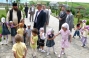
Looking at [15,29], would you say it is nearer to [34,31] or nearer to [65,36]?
[34,31]

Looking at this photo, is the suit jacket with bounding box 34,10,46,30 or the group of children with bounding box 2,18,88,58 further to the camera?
the suit jacket with bounding box 34,10,46,30

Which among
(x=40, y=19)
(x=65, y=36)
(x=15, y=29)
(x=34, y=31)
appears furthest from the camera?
(x=15, y=29)

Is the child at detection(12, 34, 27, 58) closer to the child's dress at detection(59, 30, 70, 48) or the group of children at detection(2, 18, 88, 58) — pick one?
the group of children at detection(2, 18, 88, 58)

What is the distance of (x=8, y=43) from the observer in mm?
9312

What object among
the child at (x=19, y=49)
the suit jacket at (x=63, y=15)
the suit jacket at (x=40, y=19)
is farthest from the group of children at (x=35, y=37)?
the suit jacket at (x=63, y=15)

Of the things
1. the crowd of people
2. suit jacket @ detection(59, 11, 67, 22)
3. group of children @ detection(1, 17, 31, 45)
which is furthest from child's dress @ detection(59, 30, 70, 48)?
suit jacket @ detection(59, 11, 67, 22)

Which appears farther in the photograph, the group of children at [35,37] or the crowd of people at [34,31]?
the crowd of people at [34,31]

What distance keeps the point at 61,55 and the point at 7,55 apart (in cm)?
204

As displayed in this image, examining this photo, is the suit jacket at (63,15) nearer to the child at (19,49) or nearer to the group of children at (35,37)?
the group of children at (35,37)

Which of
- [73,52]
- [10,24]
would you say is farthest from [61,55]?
[10,24]

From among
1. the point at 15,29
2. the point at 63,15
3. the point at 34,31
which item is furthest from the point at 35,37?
the point at 63,15

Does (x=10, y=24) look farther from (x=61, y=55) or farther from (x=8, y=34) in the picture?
(x=61, y=55)

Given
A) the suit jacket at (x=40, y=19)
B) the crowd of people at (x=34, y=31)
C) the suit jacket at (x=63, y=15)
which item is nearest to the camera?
the crowd of people at (x=34, y=31)

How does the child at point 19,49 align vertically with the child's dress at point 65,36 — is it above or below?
above
